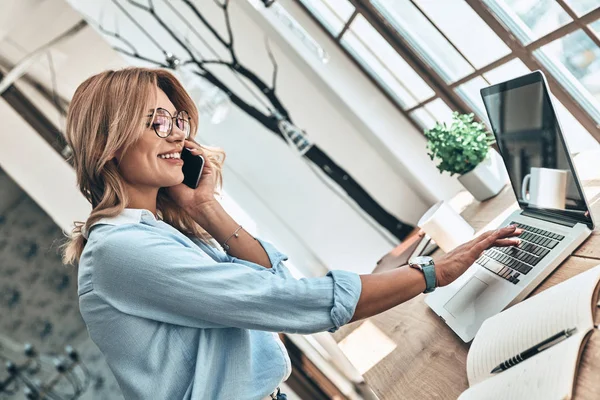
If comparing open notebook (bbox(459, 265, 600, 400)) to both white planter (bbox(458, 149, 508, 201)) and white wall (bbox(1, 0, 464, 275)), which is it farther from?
white wall (bbox(1, 0, 464, 275))

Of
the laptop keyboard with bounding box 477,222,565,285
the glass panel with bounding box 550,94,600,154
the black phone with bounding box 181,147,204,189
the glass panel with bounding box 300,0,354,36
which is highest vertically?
the glass panel with bounding box 300,0,354,36

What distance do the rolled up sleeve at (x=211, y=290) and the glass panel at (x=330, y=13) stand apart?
194cm

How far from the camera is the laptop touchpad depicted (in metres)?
1.16

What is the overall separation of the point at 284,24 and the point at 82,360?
246 cm

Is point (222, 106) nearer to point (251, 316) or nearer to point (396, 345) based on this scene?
point (396, 345)

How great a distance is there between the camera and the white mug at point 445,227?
1.58 m

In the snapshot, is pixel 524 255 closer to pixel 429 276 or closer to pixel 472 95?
pixel 429 276

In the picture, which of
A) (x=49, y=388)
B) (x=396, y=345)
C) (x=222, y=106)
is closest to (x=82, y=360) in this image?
(x=49, y=388)

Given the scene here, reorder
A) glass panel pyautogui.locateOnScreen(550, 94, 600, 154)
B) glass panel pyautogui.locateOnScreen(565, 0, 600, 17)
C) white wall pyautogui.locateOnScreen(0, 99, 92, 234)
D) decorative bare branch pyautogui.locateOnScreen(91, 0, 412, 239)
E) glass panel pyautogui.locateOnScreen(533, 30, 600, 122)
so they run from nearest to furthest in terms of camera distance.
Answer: glass panel pyautogui.locateOnScreen(565, 0, 600, 17) < glass panel pyautogui.locateOnScreen(533, 30, 600, 122) < glass panel pyautogui.locateOnScreen(550, 94, 600, 154) < white wall pyautogui.locateOnScreen(0, 99, 92, 234) < decorative bare branch pyautogui.locateOnScreen(91, 0, 412, 239)

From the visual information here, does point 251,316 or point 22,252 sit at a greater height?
point 22,252

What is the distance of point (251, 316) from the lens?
2.83ft

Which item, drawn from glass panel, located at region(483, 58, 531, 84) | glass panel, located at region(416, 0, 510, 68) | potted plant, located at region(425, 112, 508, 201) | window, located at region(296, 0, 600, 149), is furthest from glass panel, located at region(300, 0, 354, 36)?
potted plant, located at region(425, 112, 508, 201)

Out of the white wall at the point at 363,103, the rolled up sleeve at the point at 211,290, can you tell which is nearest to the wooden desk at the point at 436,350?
the rolled up sleeve at the point at 211,290

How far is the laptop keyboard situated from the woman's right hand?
87mm
